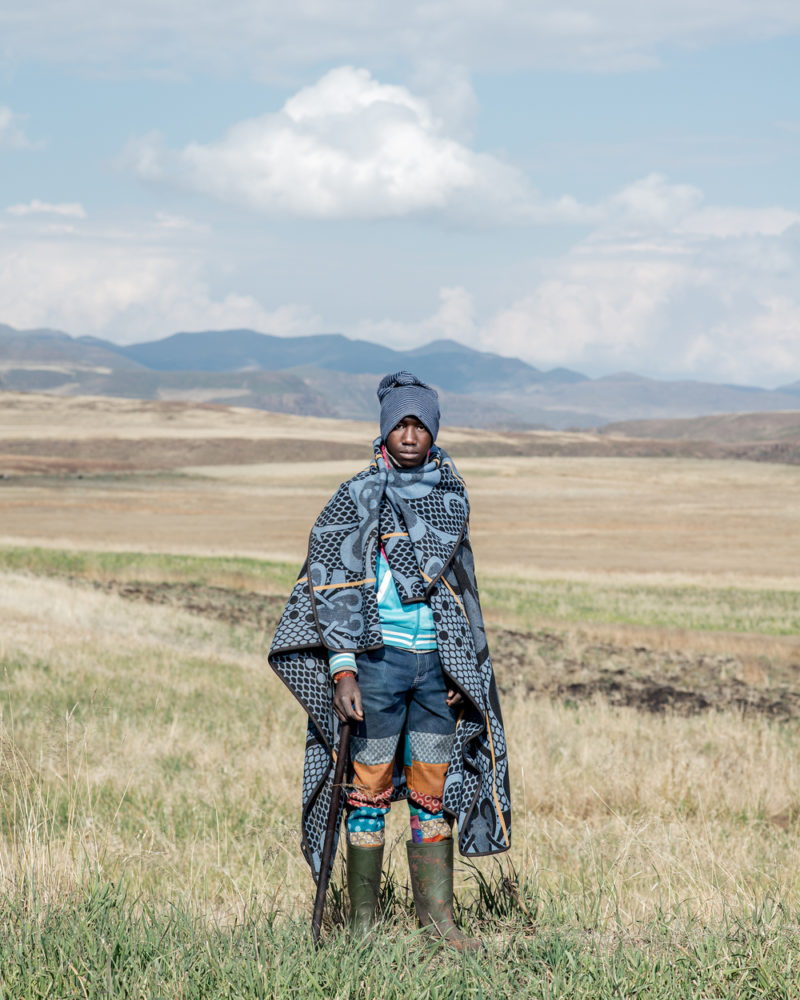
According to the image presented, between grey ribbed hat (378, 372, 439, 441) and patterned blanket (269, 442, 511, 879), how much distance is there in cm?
17

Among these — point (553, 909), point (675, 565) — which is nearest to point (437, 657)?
point (553, 909)

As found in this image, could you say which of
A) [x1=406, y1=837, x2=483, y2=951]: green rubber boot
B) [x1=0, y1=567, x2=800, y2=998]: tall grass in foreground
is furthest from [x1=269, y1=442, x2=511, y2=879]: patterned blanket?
[x1=0, y1=567, x2=800, y2=998]: tall grass in foreground

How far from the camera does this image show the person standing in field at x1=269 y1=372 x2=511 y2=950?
4047 mm

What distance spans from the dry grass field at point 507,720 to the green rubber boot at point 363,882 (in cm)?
29

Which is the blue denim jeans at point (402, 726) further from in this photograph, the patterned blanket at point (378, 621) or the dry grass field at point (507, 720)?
the dry grass field at point (507, 720)

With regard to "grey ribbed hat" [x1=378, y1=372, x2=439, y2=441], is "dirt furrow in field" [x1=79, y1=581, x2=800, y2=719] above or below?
below

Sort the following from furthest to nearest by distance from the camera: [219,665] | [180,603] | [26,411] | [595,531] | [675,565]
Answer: [26,411], [595,531], [675,565], [180,603], [219,665]

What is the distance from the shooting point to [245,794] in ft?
22.8

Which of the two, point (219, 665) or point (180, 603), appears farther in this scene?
point (180, 603)

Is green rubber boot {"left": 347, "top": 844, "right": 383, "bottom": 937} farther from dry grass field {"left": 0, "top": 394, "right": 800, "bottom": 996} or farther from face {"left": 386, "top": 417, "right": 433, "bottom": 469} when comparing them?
face {"left": 386, "top": 417, "right": 433, "bottom": 469}

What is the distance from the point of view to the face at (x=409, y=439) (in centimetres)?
431

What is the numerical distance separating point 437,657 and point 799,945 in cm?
160

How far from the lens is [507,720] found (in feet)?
34.5

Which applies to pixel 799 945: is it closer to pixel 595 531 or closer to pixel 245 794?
pixel 245 794
